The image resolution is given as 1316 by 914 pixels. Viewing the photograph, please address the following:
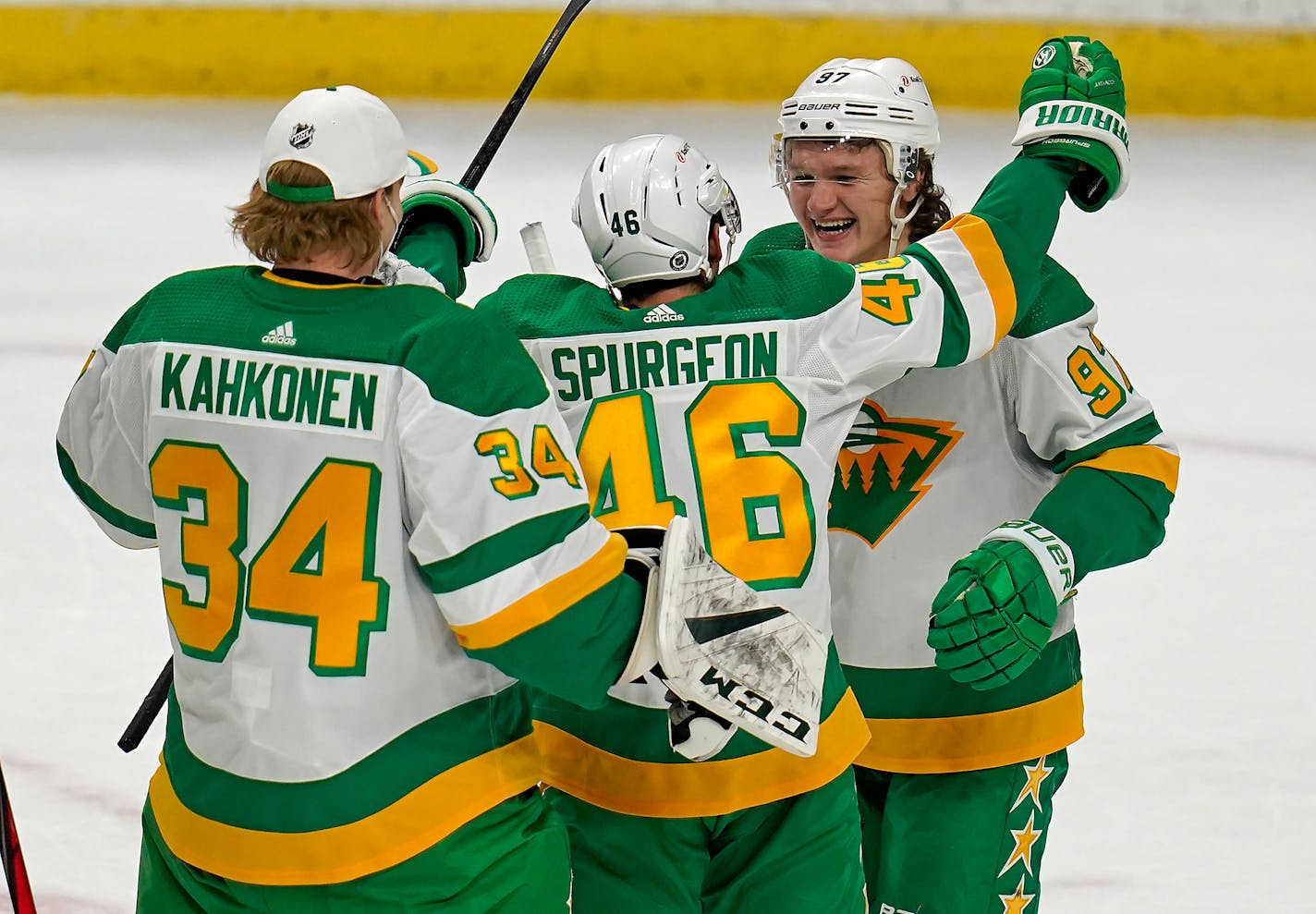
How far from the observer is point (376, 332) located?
155 cm

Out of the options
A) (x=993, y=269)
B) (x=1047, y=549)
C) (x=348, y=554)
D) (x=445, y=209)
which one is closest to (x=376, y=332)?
(x=348, y=554)

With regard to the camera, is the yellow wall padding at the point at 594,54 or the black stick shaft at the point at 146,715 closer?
the black stick shaft at the point at 146,715

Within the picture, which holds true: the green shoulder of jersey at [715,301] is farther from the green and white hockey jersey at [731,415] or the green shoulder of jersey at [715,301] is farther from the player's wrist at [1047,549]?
the player's wrist at [1047,549]

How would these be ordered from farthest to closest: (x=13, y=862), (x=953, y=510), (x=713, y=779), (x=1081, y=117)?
1. (x=953, y=510)
2. (x=1081, y=117)
3. (x=713, y=779)
4. (x=13, y=862)

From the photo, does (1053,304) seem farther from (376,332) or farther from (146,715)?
(146,715)

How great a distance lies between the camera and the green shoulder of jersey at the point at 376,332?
1.54 metres

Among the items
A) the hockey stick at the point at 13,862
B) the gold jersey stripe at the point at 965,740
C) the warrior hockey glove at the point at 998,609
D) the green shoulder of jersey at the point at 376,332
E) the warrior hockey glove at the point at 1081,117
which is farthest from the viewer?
the gold jersey stripe at the point at 965,740

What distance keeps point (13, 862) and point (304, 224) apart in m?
0.69

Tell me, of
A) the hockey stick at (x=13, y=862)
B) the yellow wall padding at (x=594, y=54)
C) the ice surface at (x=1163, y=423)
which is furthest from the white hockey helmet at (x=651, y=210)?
the yellow wall padding at (x=594, y=54)

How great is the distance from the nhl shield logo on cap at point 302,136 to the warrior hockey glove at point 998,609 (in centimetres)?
85

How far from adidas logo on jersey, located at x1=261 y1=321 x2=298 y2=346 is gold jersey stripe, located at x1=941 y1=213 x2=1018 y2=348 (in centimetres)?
75

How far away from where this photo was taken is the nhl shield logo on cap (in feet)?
5.23

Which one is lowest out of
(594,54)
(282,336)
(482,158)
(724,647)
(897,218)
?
(724,647)

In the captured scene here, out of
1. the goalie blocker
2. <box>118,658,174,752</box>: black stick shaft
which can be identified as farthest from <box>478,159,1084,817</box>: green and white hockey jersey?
<box>118,658,174,752</box>: black stick shaft
